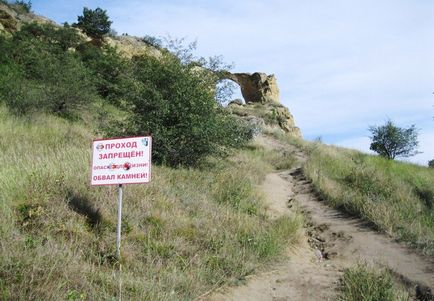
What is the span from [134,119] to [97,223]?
23.9 feet

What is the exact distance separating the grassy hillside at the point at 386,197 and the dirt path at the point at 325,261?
30 cm

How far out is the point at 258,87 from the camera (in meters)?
46.2

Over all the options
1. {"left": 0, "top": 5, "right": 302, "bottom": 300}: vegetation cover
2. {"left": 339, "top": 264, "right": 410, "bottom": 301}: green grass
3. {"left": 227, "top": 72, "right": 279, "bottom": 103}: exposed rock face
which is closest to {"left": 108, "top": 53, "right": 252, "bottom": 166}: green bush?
{"left": 0, "top": 5, "right": 302, "bottom": 300}: vegetation cover

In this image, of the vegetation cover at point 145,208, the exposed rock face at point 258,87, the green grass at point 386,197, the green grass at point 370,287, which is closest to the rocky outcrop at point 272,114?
the exposed rock face at point 258,87

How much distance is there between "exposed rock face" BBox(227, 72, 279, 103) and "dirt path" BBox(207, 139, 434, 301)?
34.7 metres

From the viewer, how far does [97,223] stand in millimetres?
6152

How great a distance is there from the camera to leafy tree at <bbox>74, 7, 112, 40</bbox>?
4250cm

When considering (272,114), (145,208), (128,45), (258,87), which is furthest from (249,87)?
(145,208)

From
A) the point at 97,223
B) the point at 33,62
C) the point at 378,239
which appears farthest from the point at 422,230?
the point at 33,62

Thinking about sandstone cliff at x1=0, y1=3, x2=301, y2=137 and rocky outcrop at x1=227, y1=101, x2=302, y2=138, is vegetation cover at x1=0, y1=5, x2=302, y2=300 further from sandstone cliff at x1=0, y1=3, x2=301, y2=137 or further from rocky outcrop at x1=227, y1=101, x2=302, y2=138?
rocky outcrop at x1=227, y1=101, x2=302, y2=138

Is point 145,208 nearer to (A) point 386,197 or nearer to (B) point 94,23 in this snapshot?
(A) point 386,197

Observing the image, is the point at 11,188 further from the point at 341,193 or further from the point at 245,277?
the point at 341,193

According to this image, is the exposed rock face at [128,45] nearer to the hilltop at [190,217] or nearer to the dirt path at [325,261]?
the hilltop at [190,217]

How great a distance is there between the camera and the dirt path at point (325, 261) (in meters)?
5.94
